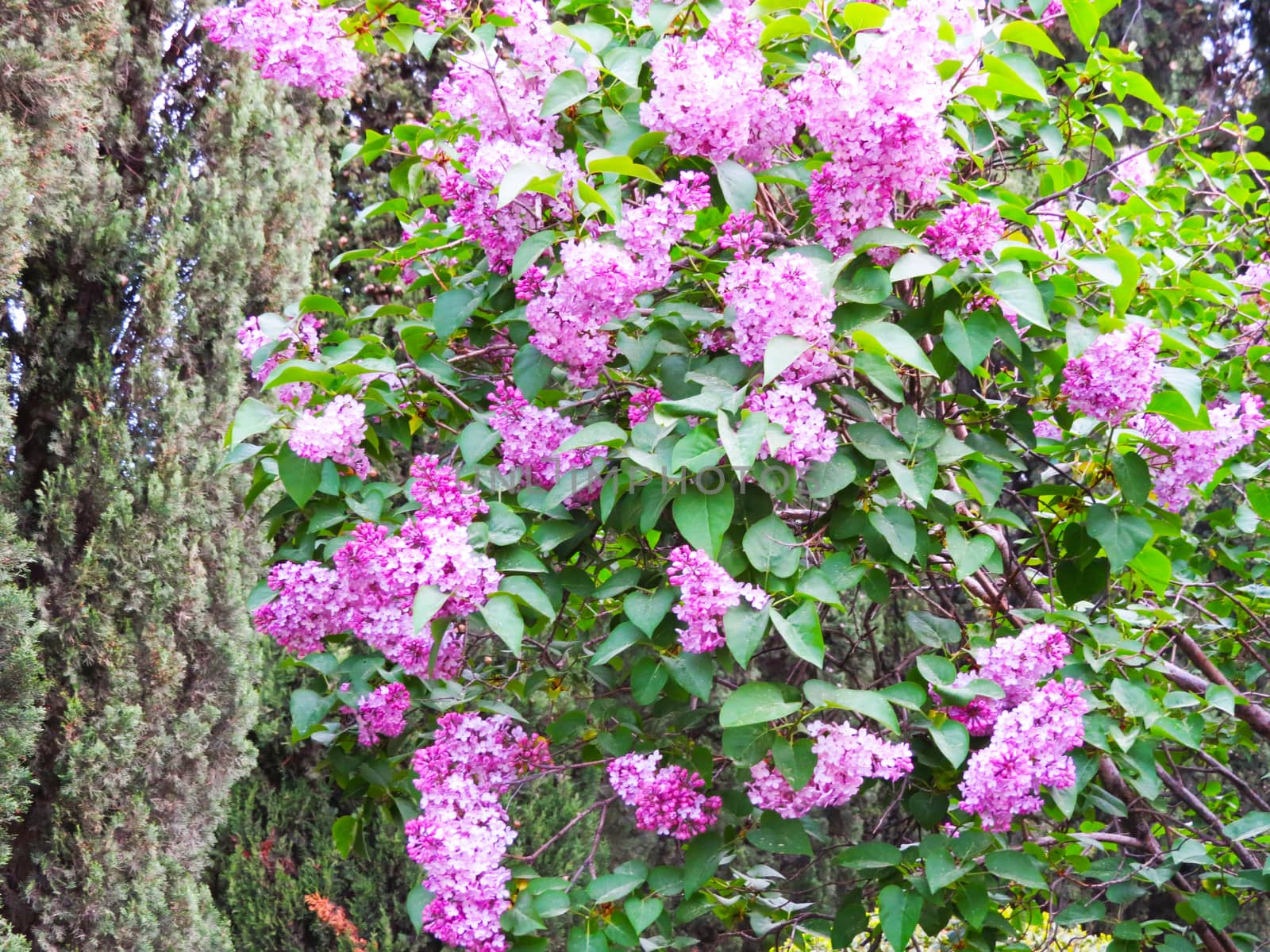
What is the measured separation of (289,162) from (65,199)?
2.90 feet

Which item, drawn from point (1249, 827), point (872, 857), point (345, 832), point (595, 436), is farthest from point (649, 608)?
point (1249, 827)

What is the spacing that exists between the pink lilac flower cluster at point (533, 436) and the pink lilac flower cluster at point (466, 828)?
→ 45cm

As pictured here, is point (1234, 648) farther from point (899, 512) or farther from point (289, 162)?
point (289, 162)

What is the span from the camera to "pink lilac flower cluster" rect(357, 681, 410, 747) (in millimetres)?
1970

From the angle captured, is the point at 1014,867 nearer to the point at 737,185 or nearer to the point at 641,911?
the point at 641,911

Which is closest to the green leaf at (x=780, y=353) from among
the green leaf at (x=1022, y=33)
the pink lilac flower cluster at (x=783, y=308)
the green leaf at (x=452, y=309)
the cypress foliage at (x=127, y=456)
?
the pink lilac flower cluster at (x=783, y=308)

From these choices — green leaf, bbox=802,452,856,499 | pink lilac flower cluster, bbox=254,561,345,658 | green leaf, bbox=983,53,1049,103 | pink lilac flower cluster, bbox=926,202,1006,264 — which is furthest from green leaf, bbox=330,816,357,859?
green leaf, bbox=983,53,1049,103

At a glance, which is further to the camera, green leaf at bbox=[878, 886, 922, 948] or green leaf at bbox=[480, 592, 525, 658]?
green leaf at bbox=[878, 886, 922, 948]

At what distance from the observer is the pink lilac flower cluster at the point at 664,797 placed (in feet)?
5.75

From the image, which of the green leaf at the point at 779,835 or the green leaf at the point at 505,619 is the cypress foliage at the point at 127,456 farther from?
the green leaf at the point at 779,835

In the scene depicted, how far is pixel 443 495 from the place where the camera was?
1688 millimetres

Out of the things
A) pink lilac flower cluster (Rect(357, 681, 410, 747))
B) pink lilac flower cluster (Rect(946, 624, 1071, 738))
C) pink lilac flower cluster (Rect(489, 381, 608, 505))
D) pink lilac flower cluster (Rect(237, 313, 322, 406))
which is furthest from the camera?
pink lilac flower cluster (Rect(237, 313, 322, 406))

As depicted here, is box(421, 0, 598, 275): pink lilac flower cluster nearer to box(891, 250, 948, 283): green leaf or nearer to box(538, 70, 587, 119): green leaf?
→ box(538, 70, 587, 119): green leaf

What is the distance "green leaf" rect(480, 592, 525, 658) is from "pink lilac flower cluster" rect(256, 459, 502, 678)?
0.02 metres
